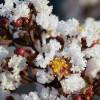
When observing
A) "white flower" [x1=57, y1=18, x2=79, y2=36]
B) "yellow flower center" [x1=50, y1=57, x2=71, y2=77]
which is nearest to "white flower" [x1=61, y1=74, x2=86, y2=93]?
"yellow flower center" [x1=50, y1=57, x2=71, y2=77]

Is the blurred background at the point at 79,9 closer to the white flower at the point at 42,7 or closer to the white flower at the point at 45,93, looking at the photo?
the white flower at the point at 42,7

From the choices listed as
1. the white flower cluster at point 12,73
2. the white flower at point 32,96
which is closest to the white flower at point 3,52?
the white flower cluster at point 12,73

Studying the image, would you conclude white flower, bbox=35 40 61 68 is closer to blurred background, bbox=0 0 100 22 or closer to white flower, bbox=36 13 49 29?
white flower, bbox=36 13 49 29

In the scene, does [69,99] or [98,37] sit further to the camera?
[98,37]

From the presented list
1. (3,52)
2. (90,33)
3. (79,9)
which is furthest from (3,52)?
→ (79,9)

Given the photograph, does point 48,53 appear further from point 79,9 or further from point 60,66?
point 79,9

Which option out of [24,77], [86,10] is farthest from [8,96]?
[86,10]

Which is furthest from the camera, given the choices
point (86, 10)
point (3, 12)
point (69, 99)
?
point (86, 10)

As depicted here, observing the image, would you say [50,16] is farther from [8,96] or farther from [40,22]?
[8,96]

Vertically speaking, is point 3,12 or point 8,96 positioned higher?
point 3,12
